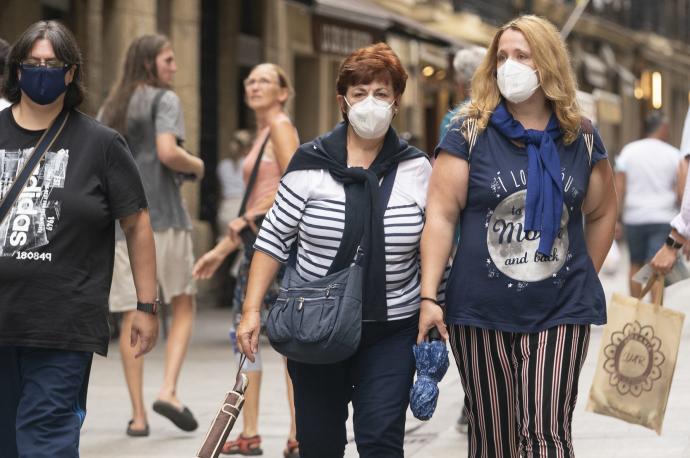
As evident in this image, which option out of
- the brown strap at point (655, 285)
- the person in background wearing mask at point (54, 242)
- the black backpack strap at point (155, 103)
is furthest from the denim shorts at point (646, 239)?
the person in background wearing mask at point (54, 242)

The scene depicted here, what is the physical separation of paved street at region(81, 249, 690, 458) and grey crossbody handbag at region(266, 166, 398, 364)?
2426 mm

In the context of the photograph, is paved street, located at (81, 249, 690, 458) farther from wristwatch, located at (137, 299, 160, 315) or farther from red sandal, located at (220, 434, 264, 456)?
wristwatch, located at (137, 299, 160, 315)

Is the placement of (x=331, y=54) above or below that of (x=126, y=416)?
above

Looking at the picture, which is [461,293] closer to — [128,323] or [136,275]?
[136,275]

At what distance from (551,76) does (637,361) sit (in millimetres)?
1465

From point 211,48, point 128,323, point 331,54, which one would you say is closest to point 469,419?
point 128,323

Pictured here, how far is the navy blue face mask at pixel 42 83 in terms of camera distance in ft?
16.7

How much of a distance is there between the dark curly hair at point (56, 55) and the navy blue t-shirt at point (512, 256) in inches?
47.4

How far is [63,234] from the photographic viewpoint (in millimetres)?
5020

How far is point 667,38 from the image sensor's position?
177ft

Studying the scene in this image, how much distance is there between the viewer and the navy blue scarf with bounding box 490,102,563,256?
4.98 metres

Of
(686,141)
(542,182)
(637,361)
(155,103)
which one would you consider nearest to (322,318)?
(542,182)

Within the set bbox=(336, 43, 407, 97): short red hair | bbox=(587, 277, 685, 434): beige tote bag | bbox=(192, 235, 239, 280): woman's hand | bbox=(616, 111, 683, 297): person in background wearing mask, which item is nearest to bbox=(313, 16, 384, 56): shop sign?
bbox=(616, 111, 683, 297): person in background wearing mask

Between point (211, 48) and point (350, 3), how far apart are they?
1611 mm
